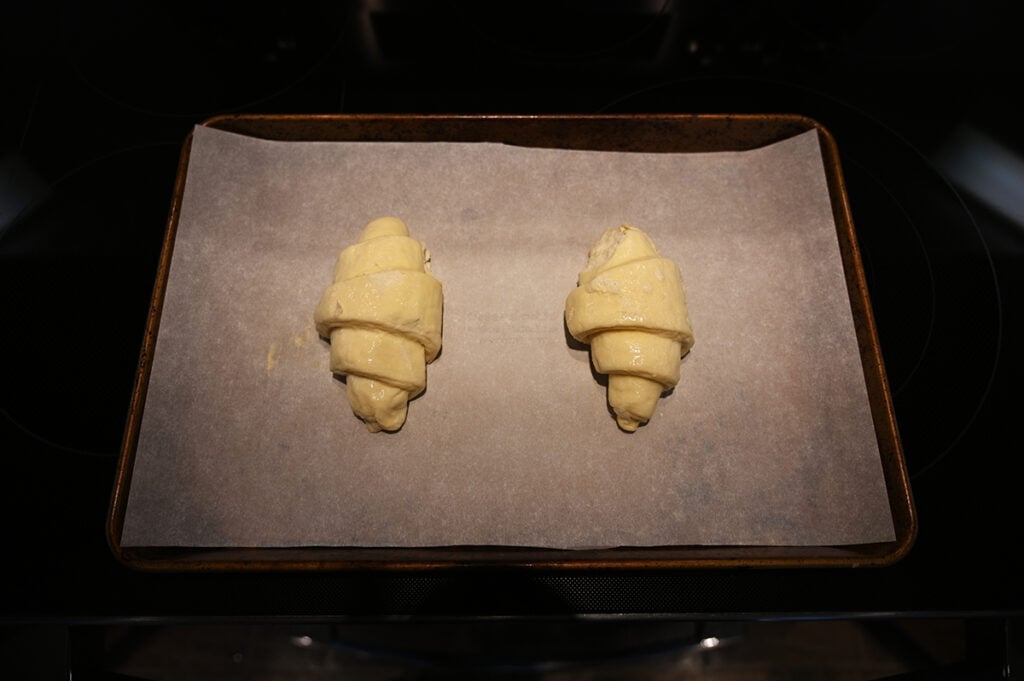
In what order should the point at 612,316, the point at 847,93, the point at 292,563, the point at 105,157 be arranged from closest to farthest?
the point at 292,563 → the point at 612,316 → the point at 105,157 → the point at 847,93

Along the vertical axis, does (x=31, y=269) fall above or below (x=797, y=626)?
above

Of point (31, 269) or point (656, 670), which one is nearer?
point (656, 670)

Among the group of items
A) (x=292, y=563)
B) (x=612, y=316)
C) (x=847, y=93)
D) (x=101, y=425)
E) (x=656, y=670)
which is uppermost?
(x=847, y=93)

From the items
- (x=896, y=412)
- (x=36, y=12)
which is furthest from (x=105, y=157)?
(x=896, y=412)

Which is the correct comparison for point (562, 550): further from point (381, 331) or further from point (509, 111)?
point (509, 111)

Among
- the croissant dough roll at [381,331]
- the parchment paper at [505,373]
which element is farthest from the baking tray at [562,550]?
the croissant dough roll at [381,331]

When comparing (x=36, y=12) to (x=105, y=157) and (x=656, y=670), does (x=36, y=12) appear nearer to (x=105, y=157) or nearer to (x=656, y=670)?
(x=105, y=157)

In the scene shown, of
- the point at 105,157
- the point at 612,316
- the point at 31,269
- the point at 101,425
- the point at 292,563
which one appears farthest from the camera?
the point at 105,157

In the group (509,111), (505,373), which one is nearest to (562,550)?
(505,373)
